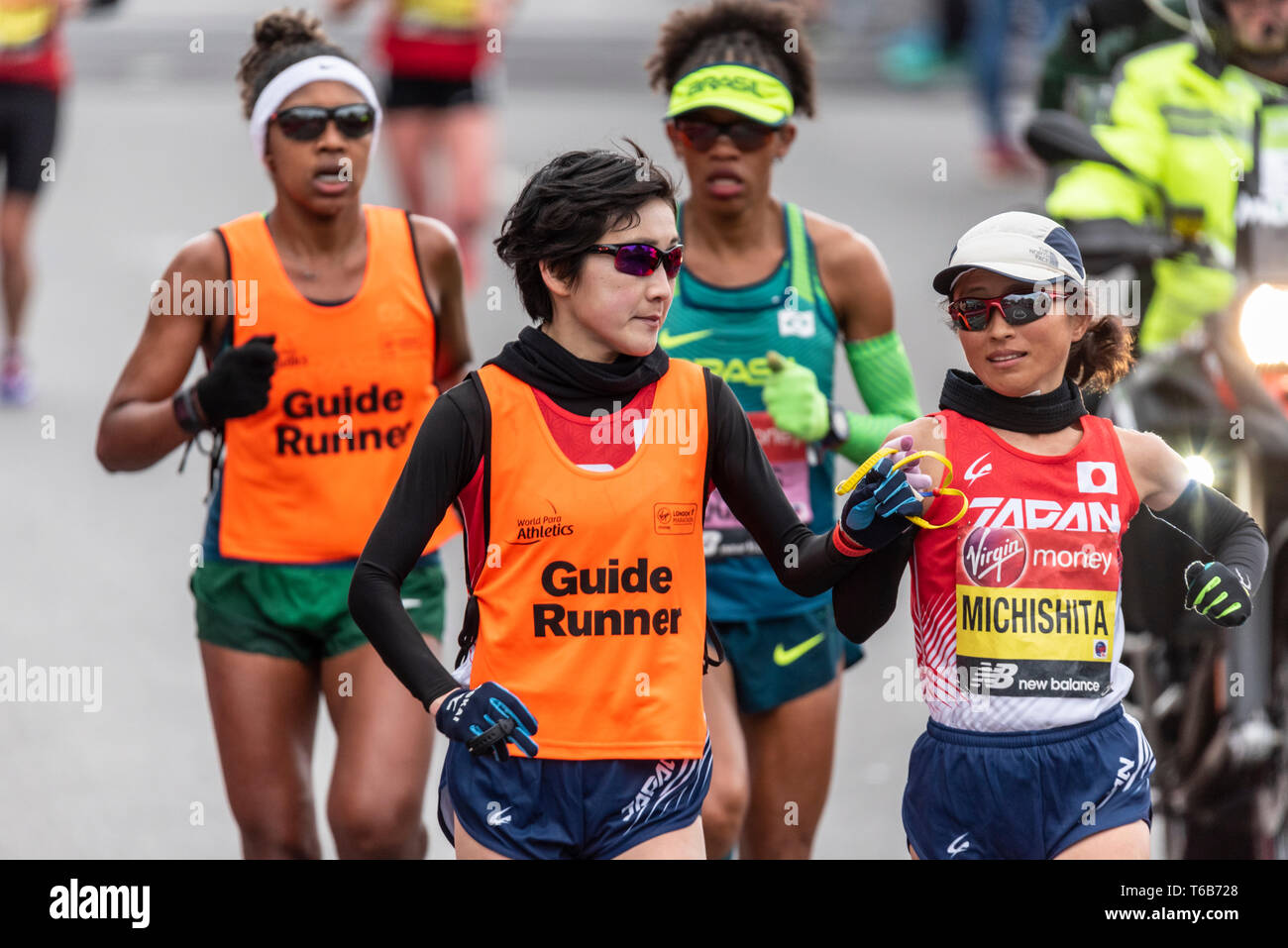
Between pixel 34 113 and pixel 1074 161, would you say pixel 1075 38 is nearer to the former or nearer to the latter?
pixel 1074 161

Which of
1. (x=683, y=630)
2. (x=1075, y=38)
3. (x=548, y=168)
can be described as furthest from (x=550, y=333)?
(x=1075, y=38)

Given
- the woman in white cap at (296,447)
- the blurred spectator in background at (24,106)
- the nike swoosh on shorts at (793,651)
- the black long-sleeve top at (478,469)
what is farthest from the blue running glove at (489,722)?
the blurred spectator in background at (24,106)

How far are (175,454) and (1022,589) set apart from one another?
8037 mm

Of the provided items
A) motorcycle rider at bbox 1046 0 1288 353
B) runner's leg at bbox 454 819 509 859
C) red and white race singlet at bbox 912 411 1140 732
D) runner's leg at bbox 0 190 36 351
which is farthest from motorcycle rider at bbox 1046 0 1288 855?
runner's leg at bbox 0 190 36 351

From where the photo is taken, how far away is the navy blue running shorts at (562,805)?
146 inches

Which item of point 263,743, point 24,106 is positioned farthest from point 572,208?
point 24,106

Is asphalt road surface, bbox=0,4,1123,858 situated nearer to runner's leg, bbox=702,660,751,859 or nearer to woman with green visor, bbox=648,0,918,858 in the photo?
woman with green visor, bbox=648,0,918,858

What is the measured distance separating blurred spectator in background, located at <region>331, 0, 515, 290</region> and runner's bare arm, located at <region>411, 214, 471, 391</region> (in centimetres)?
676

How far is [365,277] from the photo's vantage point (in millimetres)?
4930

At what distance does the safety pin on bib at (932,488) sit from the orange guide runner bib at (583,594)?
1.02 ft

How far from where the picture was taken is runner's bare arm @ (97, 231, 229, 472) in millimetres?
4789

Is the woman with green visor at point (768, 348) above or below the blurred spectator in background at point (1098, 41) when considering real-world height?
below

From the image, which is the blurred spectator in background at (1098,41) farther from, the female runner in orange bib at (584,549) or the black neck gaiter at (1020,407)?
the female runner in orange bib at (584,549)

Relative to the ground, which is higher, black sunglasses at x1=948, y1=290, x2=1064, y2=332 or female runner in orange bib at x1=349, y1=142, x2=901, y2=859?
black sunglasses at x1=948, y1=290, x2=1064, y2=332
